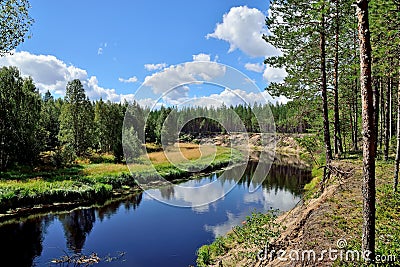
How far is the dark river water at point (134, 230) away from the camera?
45.6 feet

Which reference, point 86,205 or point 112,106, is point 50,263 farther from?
point 112,106

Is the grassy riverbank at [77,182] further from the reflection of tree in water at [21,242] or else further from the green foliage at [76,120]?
the green foliage at [76,120]

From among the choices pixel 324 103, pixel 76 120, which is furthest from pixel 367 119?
pixel 76 120

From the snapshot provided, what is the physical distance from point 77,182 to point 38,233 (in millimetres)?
9223

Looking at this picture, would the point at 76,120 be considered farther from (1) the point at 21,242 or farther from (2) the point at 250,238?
(2) the point at 250,238

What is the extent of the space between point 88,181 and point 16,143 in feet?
44.0

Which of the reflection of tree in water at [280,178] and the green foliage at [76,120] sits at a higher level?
the green foliage at [76,120]

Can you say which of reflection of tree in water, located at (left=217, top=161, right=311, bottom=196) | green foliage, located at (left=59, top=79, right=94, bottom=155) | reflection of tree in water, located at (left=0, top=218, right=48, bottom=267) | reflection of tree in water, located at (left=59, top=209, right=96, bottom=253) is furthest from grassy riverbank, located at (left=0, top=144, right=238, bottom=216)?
green foliage, located at (left=59, top=79, right=94, bottom=155)

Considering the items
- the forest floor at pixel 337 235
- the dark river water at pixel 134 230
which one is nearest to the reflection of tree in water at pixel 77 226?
the dark river water at pixel 134 230

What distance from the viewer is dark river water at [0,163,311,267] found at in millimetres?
13891

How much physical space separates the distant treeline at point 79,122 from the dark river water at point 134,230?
18.5 feet

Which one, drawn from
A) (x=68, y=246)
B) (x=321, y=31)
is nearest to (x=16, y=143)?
(x=68, y=246)

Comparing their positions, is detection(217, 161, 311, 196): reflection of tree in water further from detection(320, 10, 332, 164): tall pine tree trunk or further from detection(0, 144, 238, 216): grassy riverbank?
detection(320, 10, 332, 164): tall pine tree trunk

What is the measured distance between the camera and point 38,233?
55.2ft
